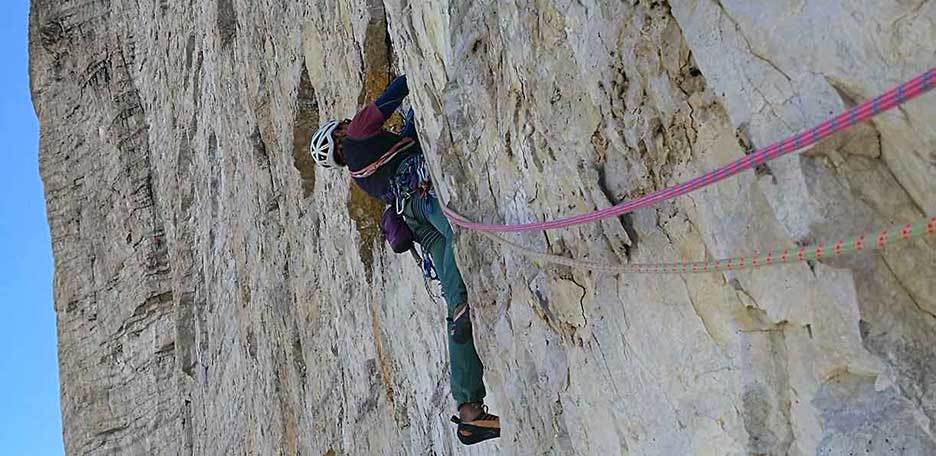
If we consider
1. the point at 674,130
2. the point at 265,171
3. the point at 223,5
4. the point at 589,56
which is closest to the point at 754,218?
the point at 674,130

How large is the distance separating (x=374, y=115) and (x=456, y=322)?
1172 millimetres

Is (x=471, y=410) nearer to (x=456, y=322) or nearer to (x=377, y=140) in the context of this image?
(x=456, y=322)

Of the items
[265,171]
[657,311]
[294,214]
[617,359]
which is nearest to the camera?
[657,311]

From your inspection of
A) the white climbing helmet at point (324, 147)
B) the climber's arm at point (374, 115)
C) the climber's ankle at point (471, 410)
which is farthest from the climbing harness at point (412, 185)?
the climber's ankle at point (471, 410)

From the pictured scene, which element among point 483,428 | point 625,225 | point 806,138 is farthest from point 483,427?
point 806,138

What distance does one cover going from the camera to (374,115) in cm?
482

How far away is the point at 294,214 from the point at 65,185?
815cm

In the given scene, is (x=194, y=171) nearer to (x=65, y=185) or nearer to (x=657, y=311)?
(x=65, y=185)

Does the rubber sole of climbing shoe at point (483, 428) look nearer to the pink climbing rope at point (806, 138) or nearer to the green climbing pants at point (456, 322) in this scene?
the green climbing pants at point (456, 322)

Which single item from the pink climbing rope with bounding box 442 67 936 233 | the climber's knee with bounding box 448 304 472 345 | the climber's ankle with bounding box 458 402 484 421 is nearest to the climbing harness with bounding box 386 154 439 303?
the climber's knee with bounding box 448 304 472 345

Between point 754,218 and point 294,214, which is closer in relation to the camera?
point 754,218

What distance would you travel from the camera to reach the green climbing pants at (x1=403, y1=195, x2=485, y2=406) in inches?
176

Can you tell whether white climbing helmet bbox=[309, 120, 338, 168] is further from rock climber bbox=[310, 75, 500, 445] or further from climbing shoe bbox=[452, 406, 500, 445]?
climbing shoe bbox=[452, 406, 500, 445]

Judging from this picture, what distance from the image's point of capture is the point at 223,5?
10250 mm
